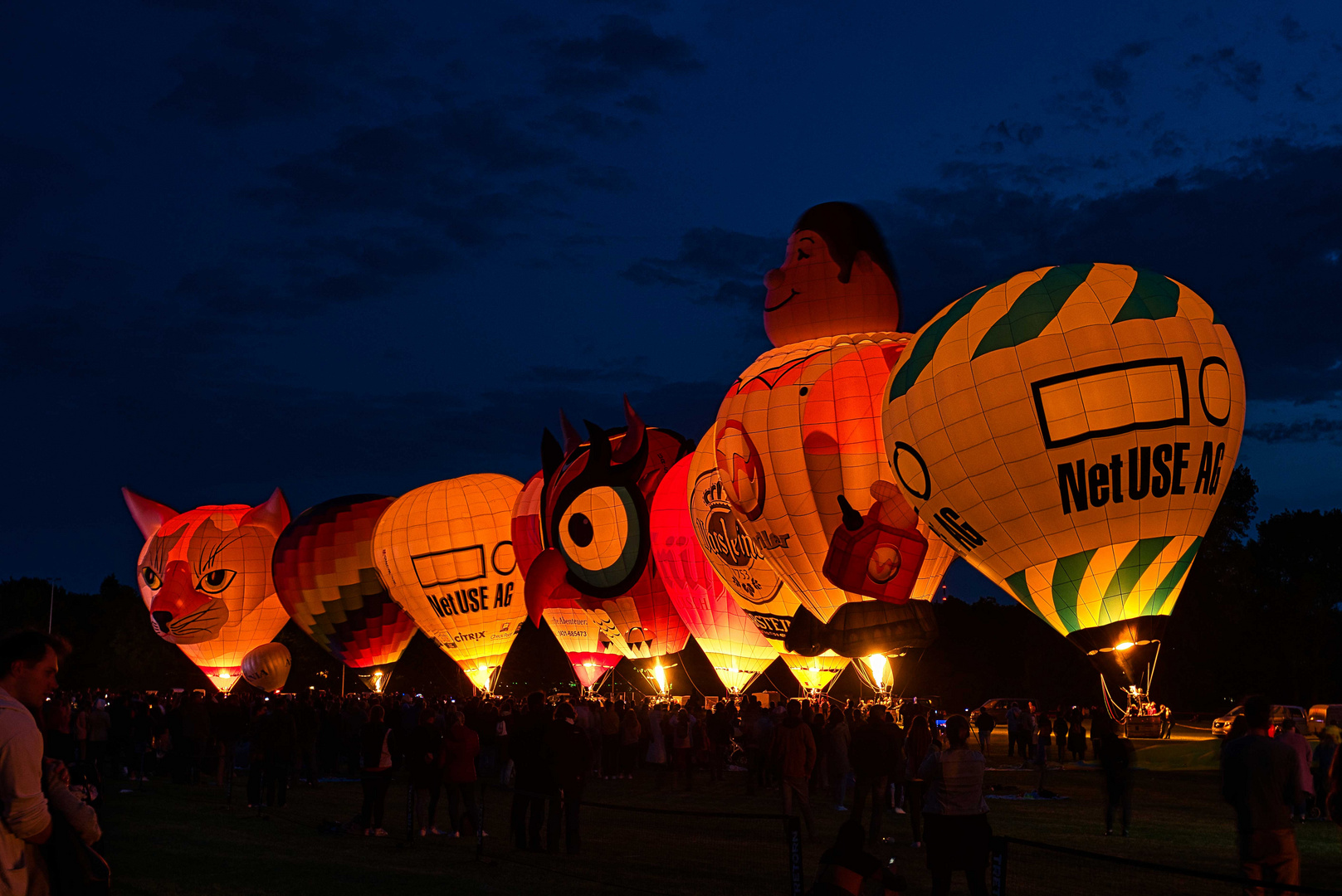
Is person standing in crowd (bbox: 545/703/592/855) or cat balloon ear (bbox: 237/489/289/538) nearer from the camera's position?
person standing in crowd (bbox: 545/703/592/855)

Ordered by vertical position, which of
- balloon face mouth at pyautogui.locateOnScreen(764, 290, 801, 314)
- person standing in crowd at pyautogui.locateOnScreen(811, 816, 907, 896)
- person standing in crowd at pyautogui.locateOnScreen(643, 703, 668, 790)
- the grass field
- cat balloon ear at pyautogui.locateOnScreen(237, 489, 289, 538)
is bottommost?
the grass field

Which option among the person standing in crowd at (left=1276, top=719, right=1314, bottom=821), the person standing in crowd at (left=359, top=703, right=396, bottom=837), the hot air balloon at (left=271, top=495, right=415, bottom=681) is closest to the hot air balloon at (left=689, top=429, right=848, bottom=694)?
the hot air balloon at (left=271, top=495, right=415, bottom=681)

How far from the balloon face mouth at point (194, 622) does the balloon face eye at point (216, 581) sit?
0.34 meters

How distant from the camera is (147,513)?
4350 centimetres

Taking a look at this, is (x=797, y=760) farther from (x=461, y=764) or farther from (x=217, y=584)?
(x=217, y=584)

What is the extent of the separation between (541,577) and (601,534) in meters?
2.56

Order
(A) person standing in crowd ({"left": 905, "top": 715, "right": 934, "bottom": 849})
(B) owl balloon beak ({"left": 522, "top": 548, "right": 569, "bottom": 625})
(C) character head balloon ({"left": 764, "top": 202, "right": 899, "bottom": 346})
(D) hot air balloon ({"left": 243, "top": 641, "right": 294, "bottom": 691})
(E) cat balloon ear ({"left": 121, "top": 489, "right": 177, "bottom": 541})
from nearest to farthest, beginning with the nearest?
(A) person standing in crowd ({"left": 905, "top": 715, "right": 934, "bottom": 849}) → (C) character head balloon ({"left": 764, "top": 202, "right": 899, "bottom": 346}) → (B) owl balloon beak ({"left": 522, "top": 548, "right": 569, "bottom": 625}) → (D) hot air balloon ({"left": 243, "top": 641, "right": 294, "bottom": 691}) → (E) cat balloon ear ({"left": 121, "top": 489, "right": 177, "bottom": 541})

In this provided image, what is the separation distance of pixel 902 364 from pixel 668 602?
39.2ft

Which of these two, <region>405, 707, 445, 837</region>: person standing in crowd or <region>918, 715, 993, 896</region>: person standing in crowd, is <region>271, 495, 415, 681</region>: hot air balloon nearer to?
<region>405, 707, 445, 837</region>: person standing in crowd

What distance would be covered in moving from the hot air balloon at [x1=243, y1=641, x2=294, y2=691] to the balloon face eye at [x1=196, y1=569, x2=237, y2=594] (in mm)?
2354

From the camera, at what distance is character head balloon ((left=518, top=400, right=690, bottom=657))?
3053 centimetres

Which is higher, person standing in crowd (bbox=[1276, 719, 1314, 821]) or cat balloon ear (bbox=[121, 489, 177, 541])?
cat balloon ear (bbox=[121, 489, 177, 541])

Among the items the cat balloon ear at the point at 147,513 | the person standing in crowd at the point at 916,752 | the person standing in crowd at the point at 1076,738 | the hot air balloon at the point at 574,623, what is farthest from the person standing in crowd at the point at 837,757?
the cat balloon ear at the point at 147,513

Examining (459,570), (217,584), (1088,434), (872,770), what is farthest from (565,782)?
(217,584)
